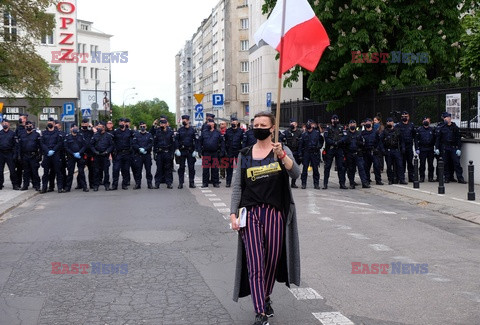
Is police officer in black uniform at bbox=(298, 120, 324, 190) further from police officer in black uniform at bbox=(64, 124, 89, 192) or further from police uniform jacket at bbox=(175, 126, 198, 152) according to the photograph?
police officer in black uniform at bbox=(64, 124, 89, 192)

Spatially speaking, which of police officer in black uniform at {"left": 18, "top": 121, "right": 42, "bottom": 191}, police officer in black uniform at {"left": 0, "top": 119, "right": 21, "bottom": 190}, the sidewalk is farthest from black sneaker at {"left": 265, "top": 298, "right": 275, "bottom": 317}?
police officer in black uniform at {"left": 0, "top": 119, "right": 21, "bottom": 190}

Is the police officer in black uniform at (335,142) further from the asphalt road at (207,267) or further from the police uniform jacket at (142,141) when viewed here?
the police uniform jacket at (142,141)

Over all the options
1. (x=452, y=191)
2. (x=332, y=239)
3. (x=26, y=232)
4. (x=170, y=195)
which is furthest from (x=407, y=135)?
(x=26, y=232)

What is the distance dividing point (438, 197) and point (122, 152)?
8.80 m

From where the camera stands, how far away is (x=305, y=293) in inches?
267

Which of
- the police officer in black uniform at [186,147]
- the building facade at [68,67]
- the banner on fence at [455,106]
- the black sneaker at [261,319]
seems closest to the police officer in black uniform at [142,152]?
the police officer in black uniform at [186,147]

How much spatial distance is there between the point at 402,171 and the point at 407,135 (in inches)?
39.9

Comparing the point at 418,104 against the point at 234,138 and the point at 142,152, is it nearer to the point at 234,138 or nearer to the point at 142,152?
the point at 234,138

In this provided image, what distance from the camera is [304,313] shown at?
19.8 ft

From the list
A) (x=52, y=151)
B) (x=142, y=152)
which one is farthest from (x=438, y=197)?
(x=52, y=151)

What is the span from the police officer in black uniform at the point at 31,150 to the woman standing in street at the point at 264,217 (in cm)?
1420

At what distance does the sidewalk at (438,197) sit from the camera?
13.1m

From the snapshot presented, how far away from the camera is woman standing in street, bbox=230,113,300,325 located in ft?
18.2

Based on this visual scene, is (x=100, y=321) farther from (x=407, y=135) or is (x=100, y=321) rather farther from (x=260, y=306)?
(x=407, y=135)
